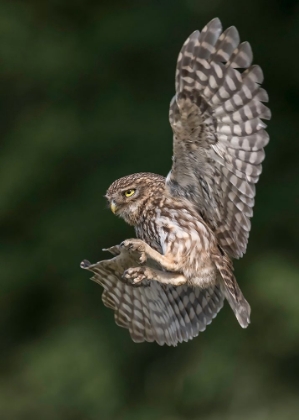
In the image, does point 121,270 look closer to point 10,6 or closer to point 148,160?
point 148,160

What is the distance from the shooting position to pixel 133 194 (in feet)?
16.3

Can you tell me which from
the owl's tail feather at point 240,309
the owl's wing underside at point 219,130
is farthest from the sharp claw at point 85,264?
the owl's tail feather at point 240,309

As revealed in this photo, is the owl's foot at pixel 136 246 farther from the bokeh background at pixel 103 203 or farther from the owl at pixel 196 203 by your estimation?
the bokeh background at pixel 103 203

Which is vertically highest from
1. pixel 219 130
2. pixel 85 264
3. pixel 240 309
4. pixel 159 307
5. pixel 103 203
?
pixel 219 130

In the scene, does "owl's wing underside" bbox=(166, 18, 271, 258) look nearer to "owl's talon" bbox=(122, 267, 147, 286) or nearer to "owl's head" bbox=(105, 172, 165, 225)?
"owl's head" bbox=(105, 172, 165, 225)

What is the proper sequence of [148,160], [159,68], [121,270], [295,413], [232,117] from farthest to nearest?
[159,68], [148,160], [295,413], [121,270], [232,117]

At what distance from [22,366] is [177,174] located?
652 cm

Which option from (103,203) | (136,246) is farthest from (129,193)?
(103,203)

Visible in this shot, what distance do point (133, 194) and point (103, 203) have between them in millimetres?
5228

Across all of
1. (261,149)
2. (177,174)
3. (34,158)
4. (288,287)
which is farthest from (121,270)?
(34,158)

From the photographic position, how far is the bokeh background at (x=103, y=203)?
10.1 meters

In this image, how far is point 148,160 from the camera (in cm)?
1023

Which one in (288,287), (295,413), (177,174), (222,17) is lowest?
(295,413)

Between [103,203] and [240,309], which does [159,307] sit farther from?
[103,203]
